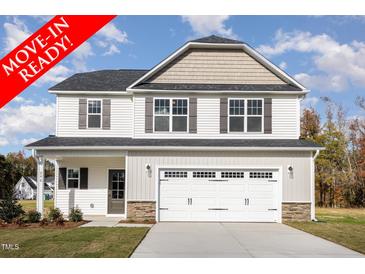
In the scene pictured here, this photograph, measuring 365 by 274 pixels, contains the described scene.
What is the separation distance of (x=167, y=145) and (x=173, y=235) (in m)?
4.52

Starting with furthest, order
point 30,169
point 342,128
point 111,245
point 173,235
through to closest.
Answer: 1. point 30,169
2. point 342,128
3. point 173,235
4. point 111,245

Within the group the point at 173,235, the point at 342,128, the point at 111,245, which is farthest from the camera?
the point at 342,128

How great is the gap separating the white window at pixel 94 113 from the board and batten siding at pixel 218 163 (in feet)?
9.90

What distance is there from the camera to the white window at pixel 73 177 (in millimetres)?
18156

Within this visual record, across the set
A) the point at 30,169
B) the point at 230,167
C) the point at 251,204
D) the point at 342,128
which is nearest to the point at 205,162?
the point at 230,167

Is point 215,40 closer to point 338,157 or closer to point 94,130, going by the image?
point 94,130

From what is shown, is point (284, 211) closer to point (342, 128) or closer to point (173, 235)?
point (173, 235)

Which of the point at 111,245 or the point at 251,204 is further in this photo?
the point at 251,204

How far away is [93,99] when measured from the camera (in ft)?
59.7

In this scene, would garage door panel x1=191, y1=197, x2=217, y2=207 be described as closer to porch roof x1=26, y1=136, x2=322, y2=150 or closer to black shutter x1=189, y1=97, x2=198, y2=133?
porch roof x1=26, y1=136, x2=322, y2=150

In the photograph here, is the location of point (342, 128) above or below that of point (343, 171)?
above

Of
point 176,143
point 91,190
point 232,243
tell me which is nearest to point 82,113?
point 91,190

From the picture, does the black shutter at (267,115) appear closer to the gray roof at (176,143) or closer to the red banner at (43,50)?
the gray roof at (176,143)

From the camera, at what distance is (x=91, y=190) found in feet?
59.4
